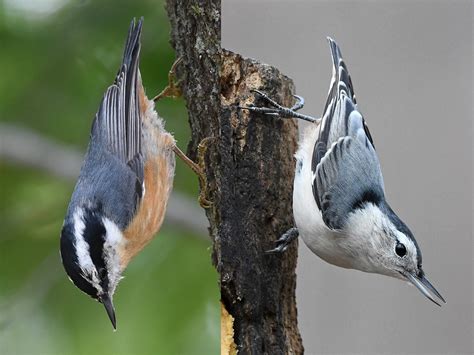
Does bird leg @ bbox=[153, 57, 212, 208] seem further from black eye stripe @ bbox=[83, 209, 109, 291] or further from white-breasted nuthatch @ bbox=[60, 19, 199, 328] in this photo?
black eye stripe @ bbox=[83, 209, 109, 291]

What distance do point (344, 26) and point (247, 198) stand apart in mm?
318

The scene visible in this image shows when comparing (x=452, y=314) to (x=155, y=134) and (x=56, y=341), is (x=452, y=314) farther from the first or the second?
(x=56, y=341)

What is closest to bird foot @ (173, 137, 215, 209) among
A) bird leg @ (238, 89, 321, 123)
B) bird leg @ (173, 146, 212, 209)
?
bird leg @ (173, 146, 212, 209)

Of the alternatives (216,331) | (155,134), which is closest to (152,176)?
(155,134)

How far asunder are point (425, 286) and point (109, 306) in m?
0.56

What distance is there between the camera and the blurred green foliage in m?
1.20

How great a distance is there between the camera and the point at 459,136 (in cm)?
105

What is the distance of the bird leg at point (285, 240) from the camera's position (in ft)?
3.65

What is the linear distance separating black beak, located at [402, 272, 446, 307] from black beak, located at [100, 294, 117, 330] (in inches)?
20.9

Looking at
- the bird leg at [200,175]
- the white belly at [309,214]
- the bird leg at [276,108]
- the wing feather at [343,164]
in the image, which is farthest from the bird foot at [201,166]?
the wing feather at [343,164]

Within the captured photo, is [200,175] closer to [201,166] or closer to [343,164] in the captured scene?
[201,166]

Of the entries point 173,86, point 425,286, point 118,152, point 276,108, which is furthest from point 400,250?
point 118,152

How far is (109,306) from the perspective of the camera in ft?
3.65

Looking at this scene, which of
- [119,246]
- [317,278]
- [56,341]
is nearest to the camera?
[317,278]
